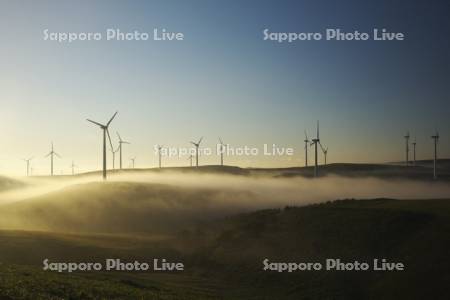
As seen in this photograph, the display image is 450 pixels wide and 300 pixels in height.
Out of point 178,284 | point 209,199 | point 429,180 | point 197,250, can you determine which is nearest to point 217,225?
point 197,250

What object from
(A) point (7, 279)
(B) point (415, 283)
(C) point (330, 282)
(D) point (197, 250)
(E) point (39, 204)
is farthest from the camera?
(E) point (39, 204)

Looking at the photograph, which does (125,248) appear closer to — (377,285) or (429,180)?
(377,285)

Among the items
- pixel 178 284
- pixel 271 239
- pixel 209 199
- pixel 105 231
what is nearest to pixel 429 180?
pixel 209 199

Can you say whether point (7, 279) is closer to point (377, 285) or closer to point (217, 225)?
point (377, 285)

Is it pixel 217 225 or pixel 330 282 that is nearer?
pixel 330 282

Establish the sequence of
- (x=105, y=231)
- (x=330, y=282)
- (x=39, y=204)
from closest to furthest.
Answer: (x=330, y=282) → (x=105, y=231) → (x=39, y=204)

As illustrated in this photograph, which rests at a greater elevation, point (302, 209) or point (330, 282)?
point (302, 209)
